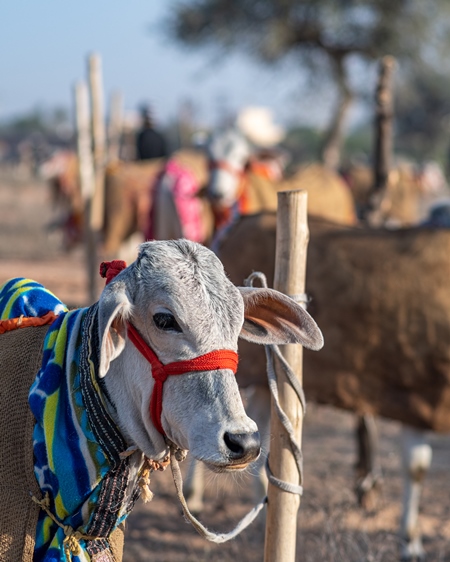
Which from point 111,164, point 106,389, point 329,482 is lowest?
point 329,482

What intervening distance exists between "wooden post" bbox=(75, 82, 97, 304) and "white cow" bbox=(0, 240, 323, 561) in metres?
6.06

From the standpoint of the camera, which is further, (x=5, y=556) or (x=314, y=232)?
(x=314, y=232)

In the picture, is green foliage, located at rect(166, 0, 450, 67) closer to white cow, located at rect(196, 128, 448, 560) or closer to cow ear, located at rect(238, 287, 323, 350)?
white cow, located at rect(196, 128, 448, 560)

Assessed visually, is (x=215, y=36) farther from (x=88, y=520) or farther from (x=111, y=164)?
(x=88, y=520)

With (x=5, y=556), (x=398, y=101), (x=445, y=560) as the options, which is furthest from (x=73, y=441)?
(x=398, y=101)

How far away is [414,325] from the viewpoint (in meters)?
4.23

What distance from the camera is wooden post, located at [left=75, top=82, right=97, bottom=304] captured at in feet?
27.9

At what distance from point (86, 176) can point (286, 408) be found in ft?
21.0

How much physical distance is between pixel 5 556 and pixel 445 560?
2.96m

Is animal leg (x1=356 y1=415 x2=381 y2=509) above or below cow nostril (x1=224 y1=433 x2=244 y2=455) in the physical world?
below

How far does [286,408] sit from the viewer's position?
2906mm

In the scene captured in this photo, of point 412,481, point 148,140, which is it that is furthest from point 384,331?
point 148,140

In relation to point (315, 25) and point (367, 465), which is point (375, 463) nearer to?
point (367, 465)

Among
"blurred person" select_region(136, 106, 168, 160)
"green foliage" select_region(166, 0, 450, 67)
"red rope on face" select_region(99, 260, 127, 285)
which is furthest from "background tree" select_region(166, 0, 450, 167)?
"red rope on face" select_region(99, 260, 127, 285)
